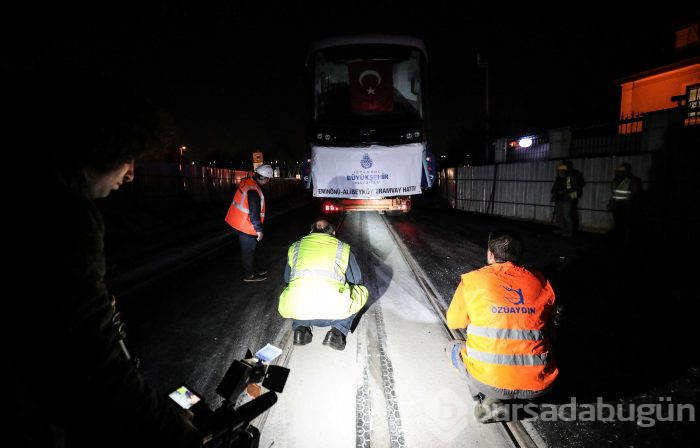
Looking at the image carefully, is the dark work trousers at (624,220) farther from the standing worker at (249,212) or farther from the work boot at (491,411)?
the standing worker at (249,212)

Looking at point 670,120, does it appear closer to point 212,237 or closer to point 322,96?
point 322,96

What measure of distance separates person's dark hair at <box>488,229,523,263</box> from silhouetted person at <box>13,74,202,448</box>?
207cm

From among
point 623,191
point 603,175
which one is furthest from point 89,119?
point 603,175

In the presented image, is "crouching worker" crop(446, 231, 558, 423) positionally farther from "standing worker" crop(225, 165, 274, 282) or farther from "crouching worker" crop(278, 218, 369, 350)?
"standing worker" crop(225, 165, 274, 282)

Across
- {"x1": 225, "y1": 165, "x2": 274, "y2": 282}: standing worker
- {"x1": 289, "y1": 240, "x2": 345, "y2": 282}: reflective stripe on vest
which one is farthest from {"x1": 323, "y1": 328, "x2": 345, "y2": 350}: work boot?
{"x1": 225, "y1": 165, "x2": 274, "y2": 282}: standing worker

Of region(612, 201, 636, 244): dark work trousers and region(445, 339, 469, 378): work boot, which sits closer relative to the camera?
region(445, 339, 469, 378): work boot

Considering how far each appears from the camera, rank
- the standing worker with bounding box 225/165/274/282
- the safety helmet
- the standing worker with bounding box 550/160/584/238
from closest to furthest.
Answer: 1. the standing worker with bounding box 225/165/274/282
2. the safety helmet
3. the standing worker with bounding box 550/160/584/238

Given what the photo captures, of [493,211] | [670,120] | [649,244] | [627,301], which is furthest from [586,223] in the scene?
[627,301]

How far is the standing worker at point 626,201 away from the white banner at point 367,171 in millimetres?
4139

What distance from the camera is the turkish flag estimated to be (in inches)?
299

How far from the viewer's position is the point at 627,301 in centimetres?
410

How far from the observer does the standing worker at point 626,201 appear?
22.1ft

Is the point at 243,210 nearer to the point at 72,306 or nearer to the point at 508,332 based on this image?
the point at 508,332

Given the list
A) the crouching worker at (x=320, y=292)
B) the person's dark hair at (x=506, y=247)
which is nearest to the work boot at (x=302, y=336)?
the crouching worker at (x=320, y=292)
